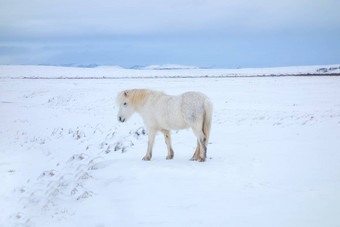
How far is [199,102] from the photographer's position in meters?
8.06

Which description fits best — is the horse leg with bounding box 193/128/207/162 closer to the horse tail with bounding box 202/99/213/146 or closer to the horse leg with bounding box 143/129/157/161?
the horse tail with bounding box 202/99/213/146

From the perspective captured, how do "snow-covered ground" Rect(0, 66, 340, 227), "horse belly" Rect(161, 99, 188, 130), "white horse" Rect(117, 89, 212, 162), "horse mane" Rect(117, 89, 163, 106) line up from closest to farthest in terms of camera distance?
"snow-covered ground" Rect(0, 66, 340, 227)
"white horse" Rect(117, 89, 212, 162)
"horse belly" Rect(161, 99, 188, 130)
"horse mane" Rect(117, 89, 163, 106)

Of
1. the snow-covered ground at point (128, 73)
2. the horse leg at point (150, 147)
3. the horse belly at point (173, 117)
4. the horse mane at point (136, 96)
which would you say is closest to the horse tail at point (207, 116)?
the horse belly at point (173, 117)

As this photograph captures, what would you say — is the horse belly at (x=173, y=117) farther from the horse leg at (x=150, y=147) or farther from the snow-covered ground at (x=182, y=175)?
the snow-covered ground at (x=182, y=175)

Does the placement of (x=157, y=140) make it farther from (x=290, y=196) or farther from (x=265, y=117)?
(x=290, y=196)

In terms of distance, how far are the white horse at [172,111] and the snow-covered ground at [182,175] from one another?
0.70 metres

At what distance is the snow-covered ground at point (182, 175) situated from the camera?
5105 millimetres

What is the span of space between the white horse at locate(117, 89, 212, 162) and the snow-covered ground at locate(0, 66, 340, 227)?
70cm

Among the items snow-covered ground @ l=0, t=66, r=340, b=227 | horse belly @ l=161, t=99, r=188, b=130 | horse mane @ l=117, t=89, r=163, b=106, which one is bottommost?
snow-covered ground @ l=0, t=66, r=340, b=227

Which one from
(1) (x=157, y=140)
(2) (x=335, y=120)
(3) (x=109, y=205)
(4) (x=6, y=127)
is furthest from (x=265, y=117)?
(4) (x=6, y=127)

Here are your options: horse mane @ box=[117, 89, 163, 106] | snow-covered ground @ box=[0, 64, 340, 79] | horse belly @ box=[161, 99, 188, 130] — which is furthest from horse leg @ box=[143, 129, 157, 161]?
snow-covered ground @ box=[0, 64, 340, 79]

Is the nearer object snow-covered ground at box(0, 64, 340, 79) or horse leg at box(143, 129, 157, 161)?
horse leg at box(143, 129, 157, 161)

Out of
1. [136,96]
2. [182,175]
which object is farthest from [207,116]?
[136,96]

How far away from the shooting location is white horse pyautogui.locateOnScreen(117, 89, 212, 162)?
26.5 feet
